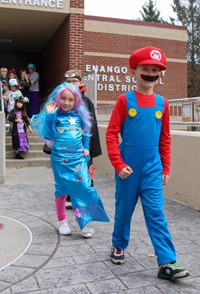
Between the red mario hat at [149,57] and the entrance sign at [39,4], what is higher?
the entrance sign at [39,4]

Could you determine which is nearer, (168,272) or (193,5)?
(168,272)

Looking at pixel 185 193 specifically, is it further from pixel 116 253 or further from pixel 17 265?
pixel 17 265

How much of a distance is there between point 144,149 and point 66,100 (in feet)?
4.05

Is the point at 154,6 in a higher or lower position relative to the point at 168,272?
higher

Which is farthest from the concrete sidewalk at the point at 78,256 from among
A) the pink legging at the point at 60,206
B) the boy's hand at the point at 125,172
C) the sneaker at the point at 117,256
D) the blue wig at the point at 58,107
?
the blue wig at the point at 58,107

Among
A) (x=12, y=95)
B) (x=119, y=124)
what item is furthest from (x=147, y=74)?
(x=12, y=95)

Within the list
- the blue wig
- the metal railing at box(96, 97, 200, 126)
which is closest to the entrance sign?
the metal railing at box(96, 97, 200, 126)

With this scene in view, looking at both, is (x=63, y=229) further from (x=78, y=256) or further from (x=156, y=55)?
(x=156, y=55)

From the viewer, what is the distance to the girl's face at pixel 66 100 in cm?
384

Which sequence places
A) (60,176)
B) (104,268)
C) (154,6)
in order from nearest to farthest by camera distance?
(104,268)
(60,176)
(154,6)

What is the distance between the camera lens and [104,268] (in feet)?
10.3

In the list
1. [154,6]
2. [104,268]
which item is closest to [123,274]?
[104,268]

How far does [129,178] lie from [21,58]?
14308mm

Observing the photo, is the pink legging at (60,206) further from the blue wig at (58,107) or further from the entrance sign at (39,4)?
the entrance sign at (39,4)
